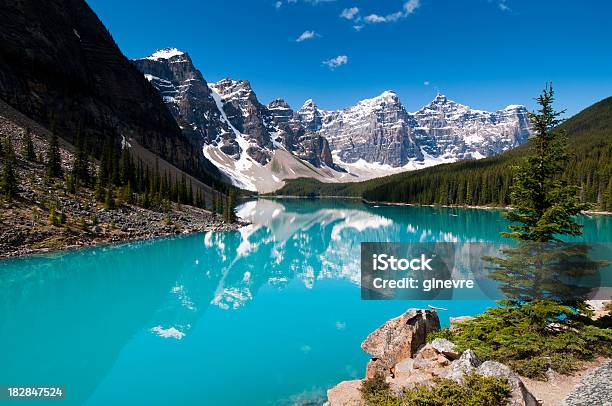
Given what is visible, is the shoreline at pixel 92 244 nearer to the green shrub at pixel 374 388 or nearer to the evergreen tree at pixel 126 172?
the evergreen tree at pixel 126 172

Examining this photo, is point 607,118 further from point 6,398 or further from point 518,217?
point 6,398

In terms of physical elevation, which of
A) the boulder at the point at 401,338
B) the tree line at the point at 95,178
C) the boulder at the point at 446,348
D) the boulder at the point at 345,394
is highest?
the tree line at the point at 95,178

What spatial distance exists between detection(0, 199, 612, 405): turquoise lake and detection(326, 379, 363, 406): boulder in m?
0.92

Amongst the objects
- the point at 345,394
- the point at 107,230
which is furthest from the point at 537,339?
the point at 107,230

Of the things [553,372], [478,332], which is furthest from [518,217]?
[553,372]

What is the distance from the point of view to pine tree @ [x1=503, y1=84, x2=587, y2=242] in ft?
44.3

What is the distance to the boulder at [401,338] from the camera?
15.7 meters

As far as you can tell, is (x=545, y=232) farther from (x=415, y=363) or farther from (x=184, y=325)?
(x=184, y=325)

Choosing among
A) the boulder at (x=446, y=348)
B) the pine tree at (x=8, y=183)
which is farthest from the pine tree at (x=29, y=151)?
the boulder at (x=446, y=348)

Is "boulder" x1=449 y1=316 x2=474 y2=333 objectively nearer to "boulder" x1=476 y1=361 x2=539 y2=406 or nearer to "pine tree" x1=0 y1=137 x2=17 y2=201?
"boulder" x1=476 y1=361 x2=539 y2=406

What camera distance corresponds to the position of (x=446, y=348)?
42.3 feet

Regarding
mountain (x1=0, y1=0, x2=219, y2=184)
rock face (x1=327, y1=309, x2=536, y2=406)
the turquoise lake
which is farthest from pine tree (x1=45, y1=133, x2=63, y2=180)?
rock face (x1=327, y1=309, x2=536, y2=406)

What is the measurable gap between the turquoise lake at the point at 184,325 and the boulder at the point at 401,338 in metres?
1.09

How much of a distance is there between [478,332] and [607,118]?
245 meters
